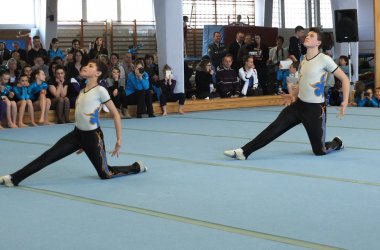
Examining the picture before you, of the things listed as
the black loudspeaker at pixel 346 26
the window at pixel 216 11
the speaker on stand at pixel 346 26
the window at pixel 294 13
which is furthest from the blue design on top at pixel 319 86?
the window at pixel 294 13

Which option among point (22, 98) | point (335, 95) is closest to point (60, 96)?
point (22, 98)

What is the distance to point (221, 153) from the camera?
8.25 metres

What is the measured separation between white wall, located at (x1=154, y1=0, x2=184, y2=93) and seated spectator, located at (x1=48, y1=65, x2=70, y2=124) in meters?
2.61

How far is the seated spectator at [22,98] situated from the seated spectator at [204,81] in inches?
164

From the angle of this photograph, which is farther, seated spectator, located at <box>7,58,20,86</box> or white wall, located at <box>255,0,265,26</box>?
white wall, located at <box>255,0,265,26</box>

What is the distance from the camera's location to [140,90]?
13078 mm

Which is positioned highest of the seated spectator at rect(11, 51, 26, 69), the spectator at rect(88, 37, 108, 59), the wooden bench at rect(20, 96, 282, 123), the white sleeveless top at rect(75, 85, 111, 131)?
the spectator at rect(88, 37, 108, 59)

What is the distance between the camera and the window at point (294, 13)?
27.5 meters

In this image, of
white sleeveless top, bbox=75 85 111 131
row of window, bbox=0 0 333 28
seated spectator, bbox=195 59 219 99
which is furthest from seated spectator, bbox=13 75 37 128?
row of window, bbox=0 0 333 28

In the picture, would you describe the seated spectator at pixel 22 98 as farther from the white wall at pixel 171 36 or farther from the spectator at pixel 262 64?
the spectator at pixel 262 64

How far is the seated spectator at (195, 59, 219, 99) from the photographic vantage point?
1476 centimetres

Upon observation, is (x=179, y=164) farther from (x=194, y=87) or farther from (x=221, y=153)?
(x=194, y=87)

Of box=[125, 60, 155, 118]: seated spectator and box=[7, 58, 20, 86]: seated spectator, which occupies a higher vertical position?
box=[7, 58, 20, 86]: seated spectator

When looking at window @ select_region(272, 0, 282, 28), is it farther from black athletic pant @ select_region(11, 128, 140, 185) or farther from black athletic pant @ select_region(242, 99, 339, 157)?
black athletic pant @ select_region(11, 128, 140, 185)
